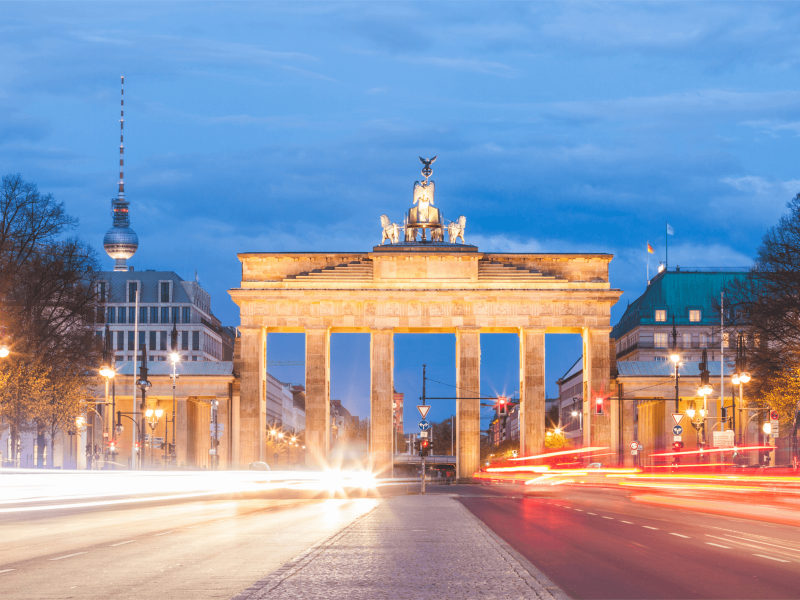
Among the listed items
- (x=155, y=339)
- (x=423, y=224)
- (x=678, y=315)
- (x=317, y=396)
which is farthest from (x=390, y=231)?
(x=155, y=339)

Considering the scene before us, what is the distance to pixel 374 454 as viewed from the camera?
276ft

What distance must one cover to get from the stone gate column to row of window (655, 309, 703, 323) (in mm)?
56502

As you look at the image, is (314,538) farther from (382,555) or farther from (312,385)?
(312,385)

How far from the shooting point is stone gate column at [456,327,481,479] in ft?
275

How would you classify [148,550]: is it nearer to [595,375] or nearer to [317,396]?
[317,396]

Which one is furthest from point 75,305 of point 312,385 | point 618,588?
point 618,588

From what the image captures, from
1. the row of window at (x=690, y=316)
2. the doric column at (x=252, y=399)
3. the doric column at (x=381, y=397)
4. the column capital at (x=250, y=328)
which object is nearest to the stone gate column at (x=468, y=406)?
the doric column at (x=381, y=397)

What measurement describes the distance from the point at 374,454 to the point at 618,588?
232 ft

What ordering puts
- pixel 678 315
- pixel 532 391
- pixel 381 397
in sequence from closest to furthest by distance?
1. pixel 532 391
2. pixel 381 397
3. pixel 678 315

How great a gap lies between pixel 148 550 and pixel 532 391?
67473mm

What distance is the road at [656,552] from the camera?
561 inches

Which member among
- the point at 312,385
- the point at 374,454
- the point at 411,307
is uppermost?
the point at 411,307

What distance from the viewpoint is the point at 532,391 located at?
84.9 meters

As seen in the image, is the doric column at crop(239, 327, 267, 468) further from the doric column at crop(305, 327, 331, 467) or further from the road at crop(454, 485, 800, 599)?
the road at crop(454, 485, 800, 599)
